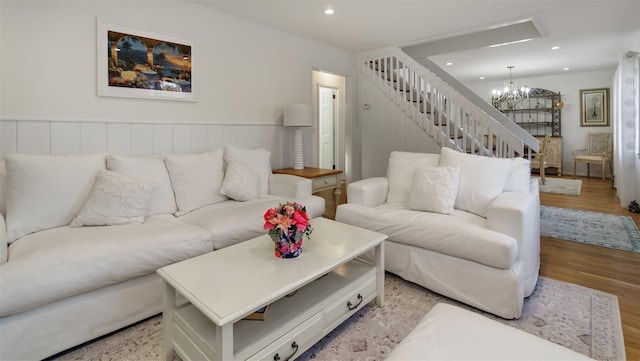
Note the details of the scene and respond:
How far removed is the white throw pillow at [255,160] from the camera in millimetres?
2924

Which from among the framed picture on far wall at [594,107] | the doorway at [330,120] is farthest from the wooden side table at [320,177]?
the framed picture on far wall at [594,107]

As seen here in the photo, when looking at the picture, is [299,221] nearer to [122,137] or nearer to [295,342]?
[295,342]

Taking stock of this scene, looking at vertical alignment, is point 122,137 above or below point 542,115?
below

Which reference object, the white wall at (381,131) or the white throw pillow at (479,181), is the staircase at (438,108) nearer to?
the white wall at (381,131)

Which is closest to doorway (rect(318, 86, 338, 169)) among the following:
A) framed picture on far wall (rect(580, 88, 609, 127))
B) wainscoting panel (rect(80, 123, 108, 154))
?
wainscoting panel (rect(80, 123, 108, 154))

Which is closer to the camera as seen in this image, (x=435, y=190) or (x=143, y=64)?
(x=435, y=190)

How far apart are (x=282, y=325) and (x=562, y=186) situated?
657cm

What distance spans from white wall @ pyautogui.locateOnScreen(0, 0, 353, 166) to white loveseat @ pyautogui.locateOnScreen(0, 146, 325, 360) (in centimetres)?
43

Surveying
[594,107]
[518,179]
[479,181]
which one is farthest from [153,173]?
[594,107]

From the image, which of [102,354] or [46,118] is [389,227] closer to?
[102,354]

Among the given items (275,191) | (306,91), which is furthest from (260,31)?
(275,191)

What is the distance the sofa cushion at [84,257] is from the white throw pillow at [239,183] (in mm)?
675

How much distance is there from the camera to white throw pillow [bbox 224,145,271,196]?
2.92 metres

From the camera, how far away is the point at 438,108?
4.25 metres
